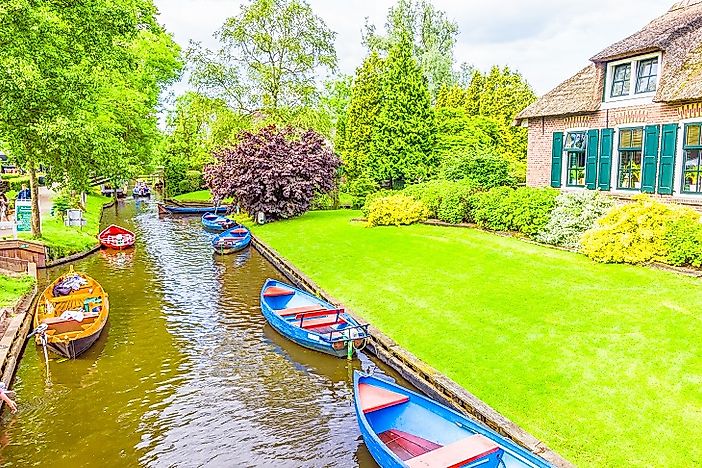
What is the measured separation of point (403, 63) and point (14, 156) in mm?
21214

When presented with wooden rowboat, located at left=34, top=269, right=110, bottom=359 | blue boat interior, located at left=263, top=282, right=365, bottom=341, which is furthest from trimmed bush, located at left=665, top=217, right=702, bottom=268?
wooden rowboat, located at left=34, top=269, right=110, bottom=359

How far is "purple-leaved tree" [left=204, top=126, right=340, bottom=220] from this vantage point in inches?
1167

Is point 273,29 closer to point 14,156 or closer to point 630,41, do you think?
point 14,156

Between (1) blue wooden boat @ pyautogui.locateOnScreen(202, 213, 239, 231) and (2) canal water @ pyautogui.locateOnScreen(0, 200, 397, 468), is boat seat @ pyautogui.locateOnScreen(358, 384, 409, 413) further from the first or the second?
(1) blue wooden boat @ pyautogui.locateOnScreen(202, 213, 239, 231)

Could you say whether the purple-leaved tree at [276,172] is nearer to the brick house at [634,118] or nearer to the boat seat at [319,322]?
the brick house at [634,118]

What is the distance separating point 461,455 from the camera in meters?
7.08

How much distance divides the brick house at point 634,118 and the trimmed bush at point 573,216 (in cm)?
160

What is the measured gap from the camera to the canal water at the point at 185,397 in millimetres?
8617

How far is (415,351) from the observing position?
37.5ft

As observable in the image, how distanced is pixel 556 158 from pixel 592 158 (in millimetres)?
1915

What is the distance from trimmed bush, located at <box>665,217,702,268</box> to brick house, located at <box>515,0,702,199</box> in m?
2.48

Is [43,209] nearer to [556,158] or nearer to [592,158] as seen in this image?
[556,158]

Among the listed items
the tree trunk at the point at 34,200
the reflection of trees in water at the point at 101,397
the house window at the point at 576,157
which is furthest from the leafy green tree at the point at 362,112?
the reflection of trees in water at the point at 101,397

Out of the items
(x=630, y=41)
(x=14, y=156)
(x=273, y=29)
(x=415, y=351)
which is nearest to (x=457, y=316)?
(x=415, y=351)
